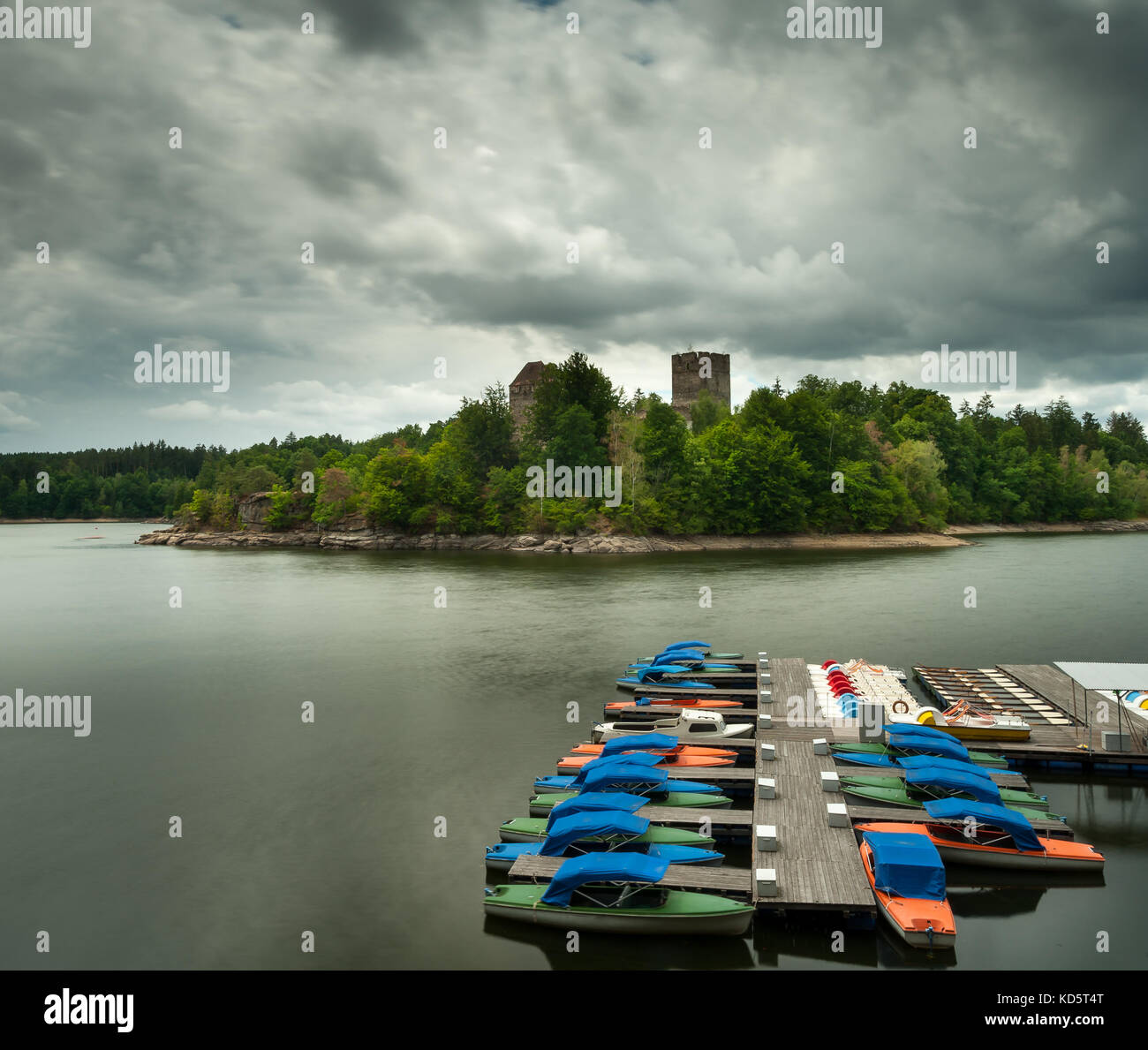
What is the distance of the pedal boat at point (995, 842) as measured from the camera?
1544cm

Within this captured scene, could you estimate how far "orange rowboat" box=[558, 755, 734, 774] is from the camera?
2036 cm

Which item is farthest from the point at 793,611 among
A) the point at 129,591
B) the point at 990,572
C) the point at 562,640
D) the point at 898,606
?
the point at 129,591

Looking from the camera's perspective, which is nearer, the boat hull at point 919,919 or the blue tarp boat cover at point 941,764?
the boat hull at point 919,919

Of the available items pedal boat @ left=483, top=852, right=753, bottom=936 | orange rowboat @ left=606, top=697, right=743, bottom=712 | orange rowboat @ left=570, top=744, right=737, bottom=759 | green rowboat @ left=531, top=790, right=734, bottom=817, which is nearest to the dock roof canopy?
orange rowboat @ left=570, top=744, right=737, bottom=759

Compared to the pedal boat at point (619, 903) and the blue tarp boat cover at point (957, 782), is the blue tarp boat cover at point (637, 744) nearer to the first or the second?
the blue tarp boat cover at point (957, 782)

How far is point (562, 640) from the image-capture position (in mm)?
40156

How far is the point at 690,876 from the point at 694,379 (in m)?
130

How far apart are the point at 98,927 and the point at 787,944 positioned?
12.3 m

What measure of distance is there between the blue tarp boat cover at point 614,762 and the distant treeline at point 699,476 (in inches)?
2938

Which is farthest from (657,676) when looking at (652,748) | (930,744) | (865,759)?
(930,744)

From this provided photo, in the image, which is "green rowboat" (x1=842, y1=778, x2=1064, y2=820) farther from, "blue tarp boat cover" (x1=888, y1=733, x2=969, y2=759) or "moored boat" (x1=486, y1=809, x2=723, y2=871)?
"moored boat" (x1=486, y1=809, x2=723, y2=871)

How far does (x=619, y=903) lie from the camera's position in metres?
13.7

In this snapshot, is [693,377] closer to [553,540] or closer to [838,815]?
[553,540]

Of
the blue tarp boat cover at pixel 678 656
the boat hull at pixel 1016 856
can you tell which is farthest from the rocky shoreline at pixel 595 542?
the boat hull at pixel 1016 856
